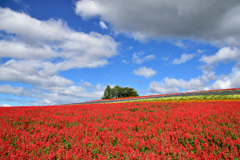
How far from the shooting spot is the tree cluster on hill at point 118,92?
44944mm

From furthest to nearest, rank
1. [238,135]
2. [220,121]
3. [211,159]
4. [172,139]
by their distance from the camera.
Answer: [220,121], [238,135], [172,139], [211,159]

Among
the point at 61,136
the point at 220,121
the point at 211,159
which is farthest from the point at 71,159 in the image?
the point at 220,121

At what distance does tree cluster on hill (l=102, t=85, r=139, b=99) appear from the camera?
44944 mm

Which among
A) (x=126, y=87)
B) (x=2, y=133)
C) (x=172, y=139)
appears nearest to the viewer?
(x=172, y=139)

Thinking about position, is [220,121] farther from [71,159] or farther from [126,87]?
[126,87]

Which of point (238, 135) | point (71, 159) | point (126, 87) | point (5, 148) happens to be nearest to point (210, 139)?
point (238, 135)

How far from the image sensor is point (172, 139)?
4156 millimetres

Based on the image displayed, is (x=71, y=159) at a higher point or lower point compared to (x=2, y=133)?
lower

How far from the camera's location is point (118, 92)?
4681 cm

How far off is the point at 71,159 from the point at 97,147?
0.72 m

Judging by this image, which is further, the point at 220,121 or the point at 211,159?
the point at 220,121

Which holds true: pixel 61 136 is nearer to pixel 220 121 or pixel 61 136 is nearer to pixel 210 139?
pixel 210 139

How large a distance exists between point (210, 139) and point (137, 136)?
2186 millimetres

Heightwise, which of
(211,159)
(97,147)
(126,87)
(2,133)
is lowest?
(211,159)
